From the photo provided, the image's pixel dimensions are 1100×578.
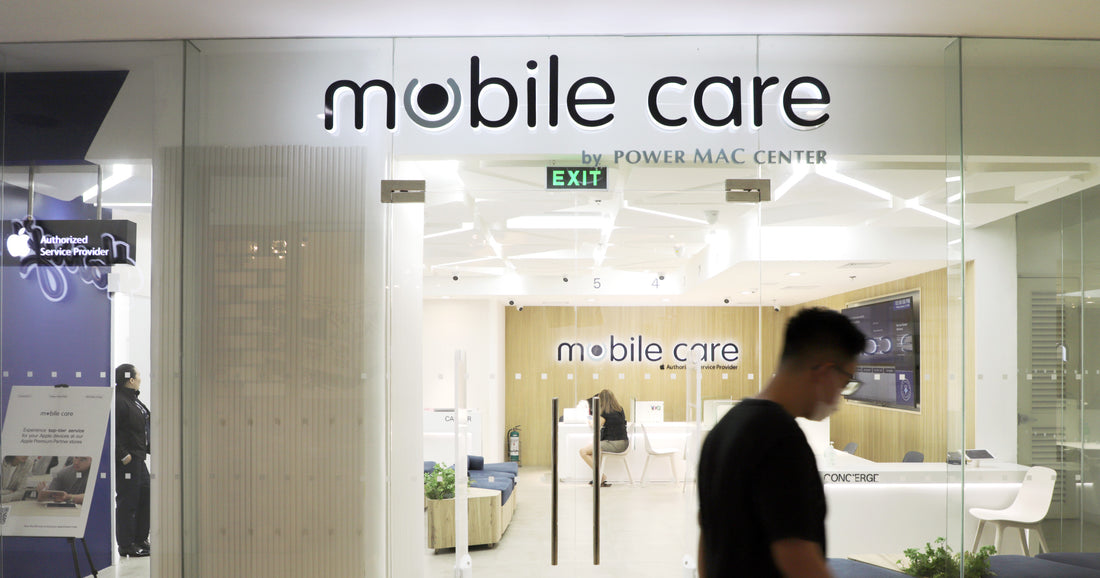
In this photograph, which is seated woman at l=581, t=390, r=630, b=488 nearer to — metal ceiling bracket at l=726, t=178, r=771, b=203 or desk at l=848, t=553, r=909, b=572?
metal ceiling bracket at l=726, t=178, r=771, b=203

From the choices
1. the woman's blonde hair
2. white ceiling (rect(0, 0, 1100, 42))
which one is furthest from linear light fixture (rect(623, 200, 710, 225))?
the woman's blonde hair

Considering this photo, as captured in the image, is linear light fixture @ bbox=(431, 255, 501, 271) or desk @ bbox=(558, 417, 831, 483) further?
linear light fixture @ bbox=(431, 255, 501, 271)

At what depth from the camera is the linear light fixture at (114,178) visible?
481 cm

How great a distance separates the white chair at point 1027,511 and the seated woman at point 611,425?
224 centimetres

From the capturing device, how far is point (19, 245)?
191 inches

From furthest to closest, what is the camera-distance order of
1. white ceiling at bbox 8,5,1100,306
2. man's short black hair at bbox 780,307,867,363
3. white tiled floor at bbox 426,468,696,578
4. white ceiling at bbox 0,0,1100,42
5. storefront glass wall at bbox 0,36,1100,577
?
storefront glass wall at bbox 0,36,1100,577, white tiled floor at bbox 426,468,696,578, white ceiling at bbox 8,5,1100,306, white ceiling at bbox 0,0,1100,42, man's short black hair at bbox 780,307,867,363

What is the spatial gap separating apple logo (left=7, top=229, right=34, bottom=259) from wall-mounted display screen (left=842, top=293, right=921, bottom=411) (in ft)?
17.3

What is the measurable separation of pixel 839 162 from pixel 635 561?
9.05 feet

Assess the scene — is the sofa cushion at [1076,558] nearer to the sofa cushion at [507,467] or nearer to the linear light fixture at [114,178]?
the sofa cushion at [507,467]

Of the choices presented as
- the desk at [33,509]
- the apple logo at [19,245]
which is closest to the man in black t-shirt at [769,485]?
the desk at [33,509]

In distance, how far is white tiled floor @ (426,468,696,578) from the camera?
4.54 m

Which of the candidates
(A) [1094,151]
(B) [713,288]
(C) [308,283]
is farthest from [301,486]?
(A) [1094,151]

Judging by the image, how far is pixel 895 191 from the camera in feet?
15.4

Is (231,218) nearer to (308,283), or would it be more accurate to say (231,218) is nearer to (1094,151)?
(308,283)
